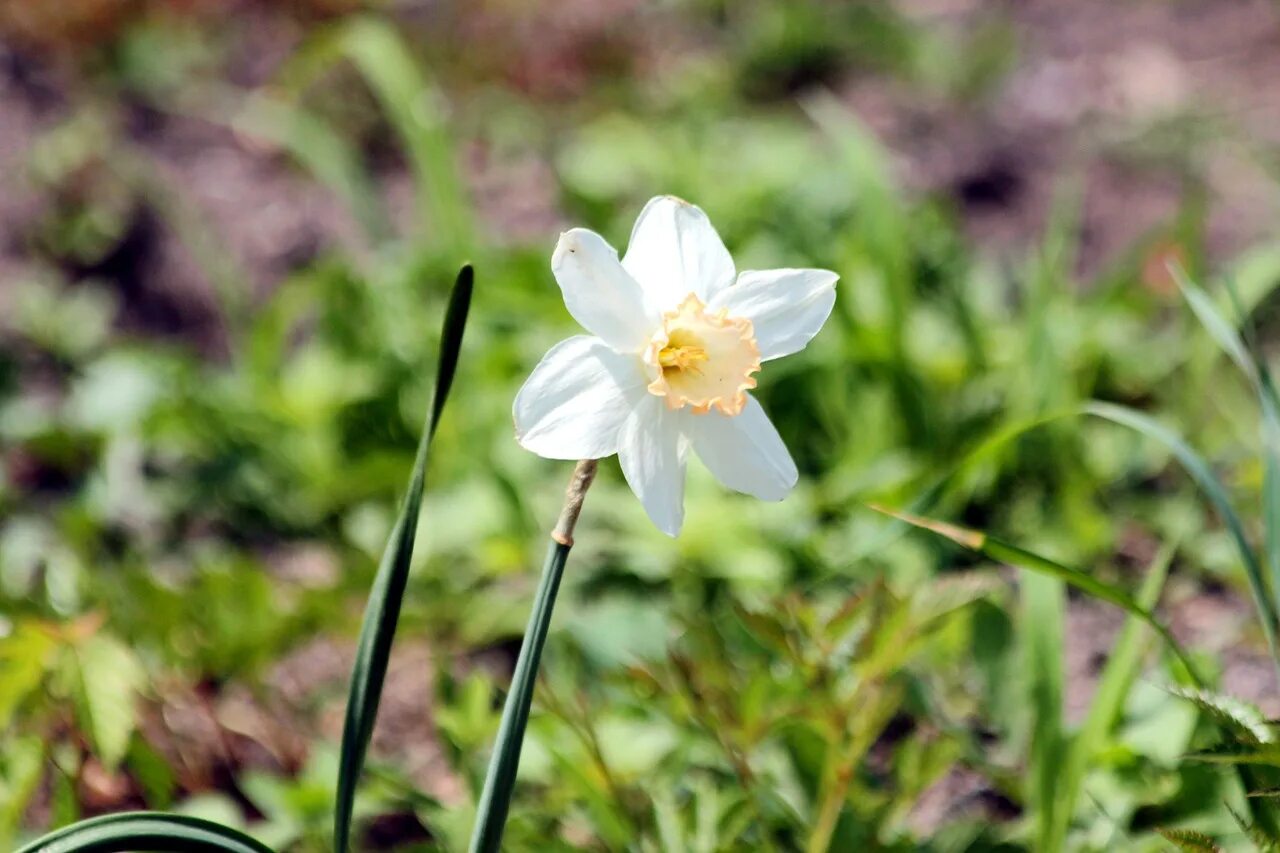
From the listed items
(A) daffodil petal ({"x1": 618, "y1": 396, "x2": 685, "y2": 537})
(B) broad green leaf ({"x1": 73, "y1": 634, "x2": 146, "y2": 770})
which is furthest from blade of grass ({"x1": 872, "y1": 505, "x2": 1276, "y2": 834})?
(B) broad green leaf ({"x1": 73, "y1": 634, "x2": 146, "y2": 770})

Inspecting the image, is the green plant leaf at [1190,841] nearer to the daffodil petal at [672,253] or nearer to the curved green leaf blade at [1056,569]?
the curved green leaf blade at [1056,569]

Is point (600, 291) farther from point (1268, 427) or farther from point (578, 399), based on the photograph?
point (1268, 427)

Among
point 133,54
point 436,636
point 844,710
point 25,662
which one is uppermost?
point 133,54

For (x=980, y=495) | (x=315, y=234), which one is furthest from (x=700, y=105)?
(x=980, y=495)

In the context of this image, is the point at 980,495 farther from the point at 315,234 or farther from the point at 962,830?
the point at 315,234

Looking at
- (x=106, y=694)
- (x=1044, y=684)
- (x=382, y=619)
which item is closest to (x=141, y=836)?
(x=382, y=619)
